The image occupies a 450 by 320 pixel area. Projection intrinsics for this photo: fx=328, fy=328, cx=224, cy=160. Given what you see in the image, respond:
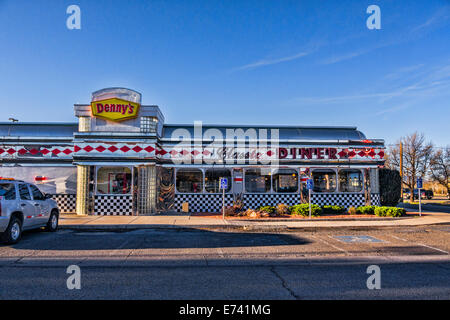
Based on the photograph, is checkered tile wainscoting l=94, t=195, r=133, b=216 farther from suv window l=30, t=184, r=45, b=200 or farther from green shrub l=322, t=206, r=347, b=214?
green shrub l=322, t=206, r=347, b=214

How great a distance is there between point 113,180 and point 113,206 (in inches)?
52.1

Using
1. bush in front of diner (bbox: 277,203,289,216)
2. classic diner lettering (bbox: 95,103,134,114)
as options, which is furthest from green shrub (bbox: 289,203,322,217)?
classic diner lettering (bbox: 95,103,134,114)

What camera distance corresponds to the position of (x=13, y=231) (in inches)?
361

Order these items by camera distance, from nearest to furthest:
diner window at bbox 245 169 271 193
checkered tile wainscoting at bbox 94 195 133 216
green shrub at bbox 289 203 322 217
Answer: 1. green shrub at bbox 289 203 322 217
2. checkered tile wainscoting at bbox 94 195 133 216
3. diner window at bbox 245 169 271 193

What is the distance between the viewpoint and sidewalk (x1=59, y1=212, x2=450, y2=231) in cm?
1297

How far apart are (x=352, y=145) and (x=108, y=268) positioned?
15441mm

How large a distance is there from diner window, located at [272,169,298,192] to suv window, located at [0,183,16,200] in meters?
12.4

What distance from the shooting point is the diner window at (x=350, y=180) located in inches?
733

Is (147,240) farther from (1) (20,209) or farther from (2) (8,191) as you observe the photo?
(2) (8,191)

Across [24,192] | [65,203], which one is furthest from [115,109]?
[24,192]

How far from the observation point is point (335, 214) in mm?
17047

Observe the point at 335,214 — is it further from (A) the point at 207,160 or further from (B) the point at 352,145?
(A) the point at 207,160

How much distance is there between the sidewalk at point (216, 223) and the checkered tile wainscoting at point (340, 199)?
2.89 metres

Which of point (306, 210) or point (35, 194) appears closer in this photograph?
point (35, 194)
